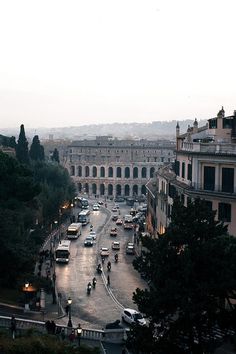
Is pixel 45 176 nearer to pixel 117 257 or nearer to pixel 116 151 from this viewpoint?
pixel 117 257

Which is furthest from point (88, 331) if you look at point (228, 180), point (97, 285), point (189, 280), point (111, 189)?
point (111, 189)

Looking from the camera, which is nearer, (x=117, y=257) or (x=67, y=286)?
(x=67, y=286)

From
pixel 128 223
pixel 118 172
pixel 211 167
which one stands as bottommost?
pixel 128 223

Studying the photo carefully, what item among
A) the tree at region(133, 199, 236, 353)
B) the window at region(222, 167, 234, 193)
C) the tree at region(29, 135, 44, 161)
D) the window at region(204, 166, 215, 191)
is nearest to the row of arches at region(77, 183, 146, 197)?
the tree at region(29, 135, 44, 161)

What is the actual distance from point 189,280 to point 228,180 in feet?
61.9

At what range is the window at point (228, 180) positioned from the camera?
4090 centimetres

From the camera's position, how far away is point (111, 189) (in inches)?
5748

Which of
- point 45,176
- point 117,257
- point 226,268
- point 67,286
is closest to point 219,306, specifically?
point 226,268

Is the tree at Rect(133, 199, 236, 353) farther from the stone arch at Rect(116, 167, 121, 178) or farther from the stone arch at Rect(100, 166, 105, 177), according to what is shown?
the stone arch at Rect(100, 166, 105, 177)

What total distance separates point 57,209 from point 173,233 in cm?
4918

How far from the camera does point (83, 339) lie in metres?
31.0

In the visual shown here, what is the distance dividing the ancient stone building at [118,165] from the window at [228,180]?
10028 cm

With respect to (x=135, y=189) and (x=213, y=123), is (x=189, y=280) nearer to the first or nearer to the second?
(x=213, y=123)

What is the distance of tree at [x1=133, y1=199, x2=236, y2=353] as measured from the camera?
914 inches
